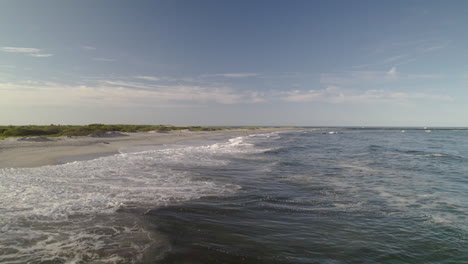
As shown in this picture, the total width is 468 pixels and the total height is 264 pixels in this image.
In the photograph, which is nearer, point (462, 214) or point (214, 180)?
point (462, 214)

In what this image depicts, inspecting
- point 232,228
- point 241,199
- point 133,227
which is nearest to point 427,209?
point 241,199

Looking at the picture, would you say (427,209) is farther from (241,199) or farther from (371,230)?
(241,199)

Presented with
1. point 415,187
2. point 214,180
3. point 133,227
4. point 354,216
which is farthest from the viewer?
point 214,180

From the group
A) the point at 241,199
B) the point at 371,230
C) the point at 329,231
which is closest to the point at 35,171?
the point at 241,199

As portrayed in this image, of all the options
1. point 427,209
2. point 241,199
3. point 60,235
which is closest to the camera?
point 60,235

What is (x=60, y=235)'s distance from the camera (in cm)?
568

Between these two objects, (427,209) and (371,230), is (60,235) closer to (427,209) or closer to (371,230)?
(371,230)

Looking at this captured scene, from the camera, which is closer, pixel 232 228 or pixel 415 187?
pixel 232 228

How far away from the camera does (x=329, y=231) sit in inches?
249

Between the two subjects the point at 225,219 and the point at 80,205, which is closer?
the point at 225,219

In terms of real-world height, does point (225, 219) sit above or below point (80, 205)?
below

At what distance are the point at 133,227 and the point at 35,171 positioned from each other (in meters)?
10.4

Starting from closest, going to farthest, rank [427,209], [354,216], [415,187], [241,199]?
[354,216] → [427,209] → [241,199] → [415,187]

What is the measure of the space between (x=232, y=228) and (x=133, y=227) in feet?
8.28
